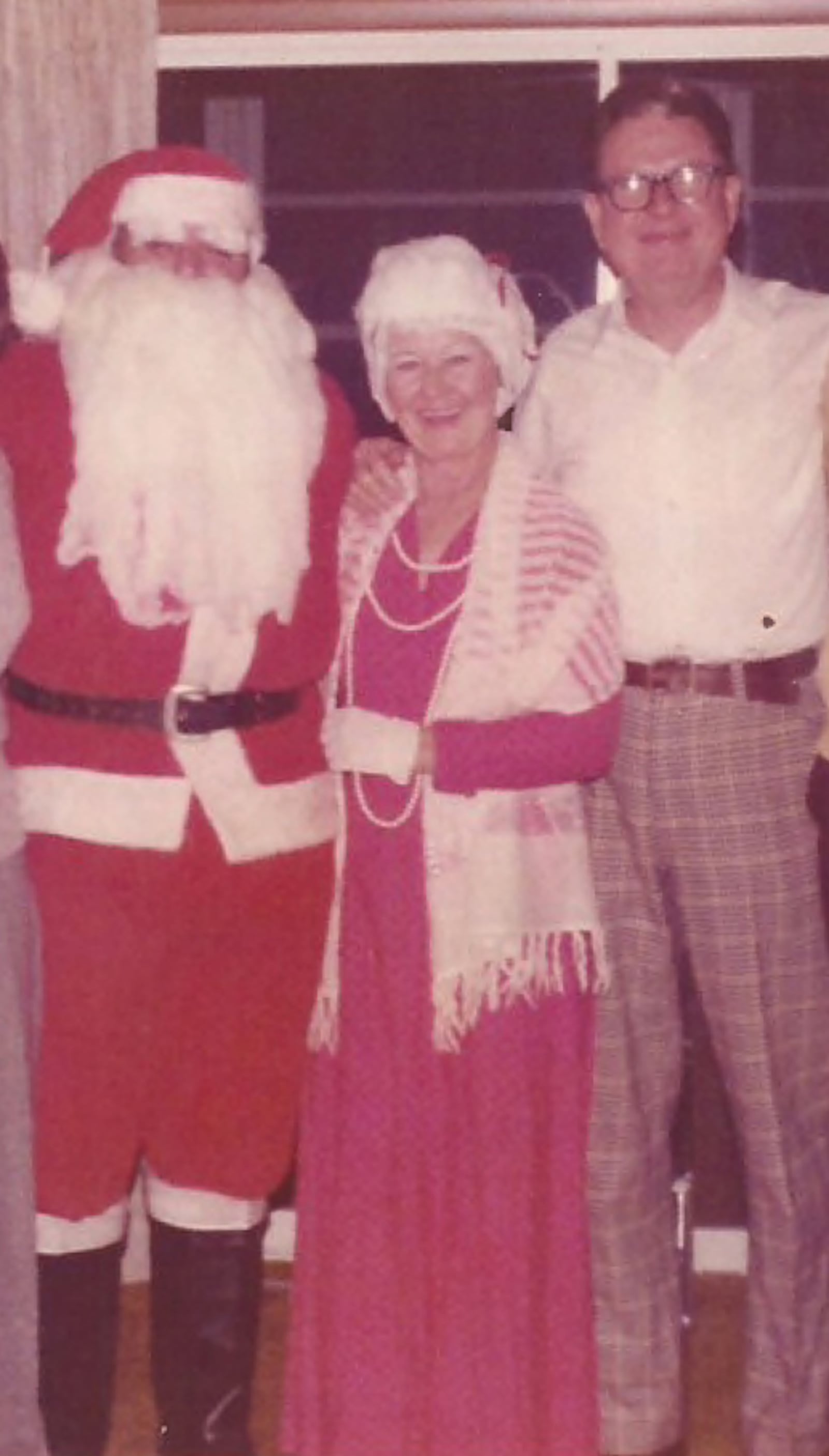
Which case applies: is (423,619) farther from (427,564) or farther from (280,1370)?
(280,1370)

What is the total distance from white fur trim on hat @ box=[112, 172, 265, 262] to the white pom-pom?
12 cm

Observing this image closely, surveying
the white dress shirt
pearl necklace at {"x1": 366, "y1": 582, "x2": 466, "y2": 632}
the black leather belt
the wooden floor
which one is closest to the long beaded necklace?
pearl necklace at {"x1": 366, "y1": 582, "x2": 466, "y2": 632}

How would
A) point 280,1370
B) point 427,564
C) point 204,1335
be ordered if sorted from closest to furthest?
point 427,564
point 204,1335
point 280,1370

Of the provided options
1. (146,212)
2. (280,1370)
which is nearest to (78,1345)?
(280,1370)

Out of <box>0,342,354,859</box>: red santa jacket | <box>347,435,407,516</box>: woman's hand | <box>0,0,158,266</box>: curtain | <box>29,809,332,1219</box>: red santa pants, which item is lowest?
<box>29,809,332,1219</box>: red santa pants

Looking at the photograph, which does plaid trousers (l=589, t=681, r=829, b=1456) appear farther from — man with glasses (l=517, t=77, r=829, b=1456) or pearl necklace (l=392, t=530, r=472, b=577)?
pearl necklace (l=392, t=530, r=472, b=577)

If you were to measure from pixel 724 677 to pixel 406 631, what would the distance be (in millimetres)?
405

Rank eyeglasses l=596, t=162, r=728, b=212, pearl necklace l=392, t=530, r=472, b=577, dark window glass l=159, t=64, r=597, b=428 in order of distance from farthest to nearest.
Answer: dark window glass l=159, t=64, r=597, b=428 → eyeglasses l=596, t=162, r=728, b=212 → pearl necklace l=392, t=530, r=472, b=577

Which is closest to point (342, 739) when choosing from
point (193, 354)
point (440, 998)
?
point (440, 998)

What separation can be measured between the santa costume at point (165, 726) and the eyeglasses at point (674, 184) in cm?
41

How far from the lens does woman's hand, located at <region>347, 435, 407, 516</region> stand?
235 centimetres

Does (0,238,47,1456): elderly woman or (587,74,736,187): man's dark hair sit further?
(587,74,736,187): man's dark hair

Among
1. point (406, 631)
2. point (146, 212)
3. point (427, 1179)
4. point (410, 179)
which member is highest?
point (410, 179)

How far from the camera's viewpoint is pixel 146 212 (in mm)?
2311
